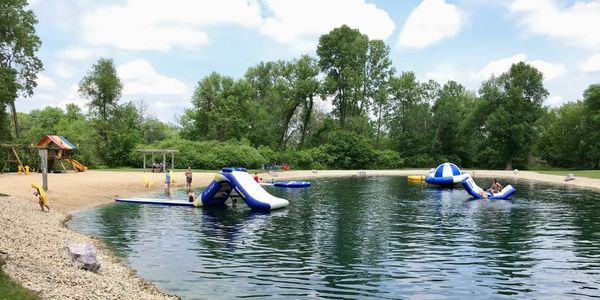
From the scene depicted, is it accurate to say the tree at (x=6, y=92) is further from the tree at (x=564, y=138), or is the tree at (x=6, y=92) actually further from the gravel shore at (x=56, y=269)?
the tree at (x=564, y=138)

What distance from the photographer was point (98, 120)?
6769cm

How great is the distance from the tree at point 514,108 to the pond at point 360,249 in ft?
179

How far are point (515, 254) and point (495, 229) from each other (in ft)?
16.4

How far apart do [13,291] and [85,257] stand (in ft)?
12.5

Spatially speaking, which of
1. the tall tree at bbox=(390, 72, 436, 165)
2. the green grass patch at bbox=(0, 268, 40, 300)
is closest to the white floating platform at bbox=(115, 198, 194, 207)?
the green grass patch at bbox=(0, 268, 40, 300)

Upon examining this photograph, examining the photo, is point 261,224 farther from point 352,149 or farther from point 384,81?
point 384,81

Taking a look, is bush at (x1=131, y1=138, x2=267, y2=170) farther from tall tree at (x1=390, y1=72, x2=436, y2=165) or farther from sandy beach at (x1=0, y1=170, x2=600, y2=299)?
sandy beach at (x1=0, y1=170, x2=600, y2=299)

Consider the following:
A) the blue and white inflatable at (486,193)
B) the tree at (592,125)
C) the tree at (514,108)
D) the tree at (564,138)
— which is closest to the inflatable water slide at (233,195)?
the blue and white inflatable at (486,193)

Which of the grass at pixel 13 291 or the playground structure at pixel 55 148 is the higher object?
the playground structure at pixel 55 148

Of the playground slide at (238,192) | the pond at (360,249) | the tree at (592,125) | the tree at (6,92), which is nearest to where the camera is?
the pond at (360,249)

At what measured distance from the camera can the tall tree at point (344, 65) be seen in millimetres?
87625

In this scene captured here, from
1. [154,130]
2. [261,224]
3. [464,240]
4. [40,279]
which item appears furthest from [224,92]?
[40,279]

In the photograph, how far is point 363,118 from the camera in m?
93.2

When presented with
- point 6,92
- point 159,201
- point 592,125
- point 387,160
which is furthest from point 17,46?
point 592,125
